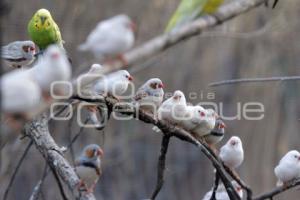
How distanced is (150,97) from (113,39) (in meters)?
0.93

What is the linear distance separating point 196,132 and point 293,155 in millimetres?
517

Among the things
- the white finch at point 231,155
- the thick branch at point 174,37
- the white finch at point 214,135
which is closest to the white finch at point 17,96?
the thick branch at point 174,37

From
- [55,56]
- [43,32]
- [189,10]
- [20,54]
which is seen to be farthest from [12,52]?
[55,56]

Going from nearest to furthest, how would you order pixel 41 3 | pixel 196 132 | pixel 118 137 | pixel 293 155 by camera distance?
pixel 196 132 → pixel 293 155 → pixel 41 3 → pixel 118 137

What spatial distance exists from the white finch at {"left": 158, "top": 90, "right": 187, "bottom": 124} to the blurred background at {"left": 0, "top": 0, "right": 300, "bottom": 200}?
3745 mm

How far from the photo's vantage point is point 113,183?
22.9 feet

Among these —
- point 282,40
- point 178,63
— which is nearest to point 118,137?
point 178,63

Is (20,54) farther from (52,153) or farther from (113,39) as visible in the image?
(113,39)

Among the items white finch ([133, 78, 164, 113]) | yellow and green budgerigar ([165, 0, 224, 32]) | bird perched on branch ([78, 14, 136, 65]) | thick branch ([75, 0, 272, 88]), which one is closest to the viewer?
thick branch ([75, 0, 272, 88])

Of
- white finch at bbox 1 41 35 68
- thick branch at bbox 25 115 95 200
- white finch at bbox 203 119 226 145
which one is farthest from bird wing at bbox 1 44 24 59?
white finch at bbox 203 119 226 145

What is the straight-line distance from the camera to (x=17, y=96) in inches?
64.7

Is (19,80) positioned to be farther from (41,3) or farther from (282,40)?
(282,40)

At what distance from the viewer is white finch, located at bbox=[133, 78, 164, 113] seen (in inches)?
114

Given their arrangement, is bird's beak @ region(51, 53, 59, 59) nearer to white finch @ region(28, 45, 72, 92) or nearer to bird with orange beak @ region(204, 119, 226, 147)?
white finch @ region(28, 45, 72, 92)
